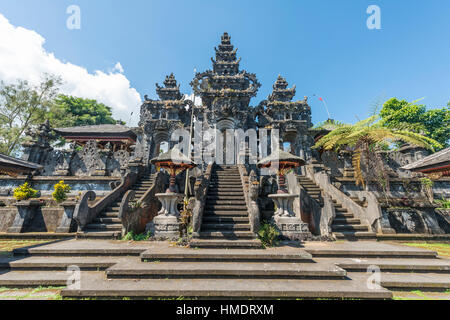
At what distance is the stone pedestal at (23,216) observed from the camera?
7246mm

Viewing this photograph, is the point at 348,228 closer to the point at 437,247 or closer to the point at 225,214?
the point at 437,247

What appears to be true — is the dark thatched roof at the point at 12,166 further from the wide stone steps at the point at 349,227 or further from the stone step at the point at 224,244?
the wide stone steps at the point at 349,227

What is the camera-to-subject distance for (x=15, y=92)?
2061 cm

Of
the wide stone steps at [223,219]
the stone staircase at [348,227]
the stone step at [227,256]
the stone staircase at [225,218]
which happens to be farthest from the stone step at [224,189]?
the stone step at [227,256]

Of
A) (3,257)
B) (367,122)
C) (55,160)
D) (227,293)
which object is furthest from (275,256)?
(55,160)

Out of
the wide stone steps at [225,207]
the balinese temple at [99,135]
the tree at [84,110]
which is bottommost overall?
the wide stone steps at [225,207]

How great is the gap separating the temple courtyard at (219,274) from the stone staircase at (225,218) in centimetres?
72

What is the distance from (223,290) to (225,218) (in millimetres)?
3753

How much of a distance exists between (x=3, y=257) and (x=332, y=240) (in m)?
9.89

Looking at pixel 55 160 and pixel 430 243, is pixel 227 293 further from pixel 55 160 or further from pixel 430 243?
pixel 55 160

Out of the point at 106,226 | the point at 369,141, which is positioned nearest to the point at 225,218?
the point at 106,226

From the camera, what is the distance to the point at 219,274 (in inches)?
152
